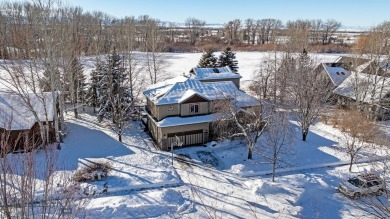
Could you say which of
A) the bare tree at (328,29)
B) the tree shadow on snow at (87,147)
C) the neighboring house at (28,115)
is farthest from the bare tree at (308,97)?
the bare tree at (328,29)

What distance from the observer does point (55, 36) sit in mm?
25578

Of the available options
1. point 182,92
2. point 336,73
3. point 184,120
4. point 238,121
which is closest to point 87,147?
point 184,120

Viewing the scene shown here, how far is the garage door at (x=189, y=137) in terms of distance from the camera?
2697 cm

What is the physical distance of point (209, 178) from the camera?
2191 cm

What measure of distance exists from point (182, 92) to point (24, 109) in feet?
44.8

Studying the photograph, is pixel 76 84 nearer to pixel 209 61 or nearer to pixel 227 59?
pixel 209 61

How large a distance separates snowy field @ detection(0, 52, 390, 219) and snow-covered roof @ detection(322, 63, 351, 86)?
41.8 feet

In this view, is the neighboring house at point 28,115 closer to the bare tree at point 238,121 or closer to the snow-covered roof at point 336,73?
the bare tree at point 238,121

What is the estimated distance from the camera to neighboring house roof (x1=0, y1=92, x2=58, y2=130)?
25422 mm

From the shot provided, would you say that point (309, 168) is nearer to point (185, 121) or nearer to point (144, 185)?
point (185, 121)

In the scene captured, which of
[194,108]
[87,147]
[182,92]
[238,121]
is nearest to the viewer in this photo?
[87,147]

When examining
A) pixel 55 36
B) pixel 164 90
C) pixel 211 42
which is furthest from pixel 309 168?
pixel 211 42

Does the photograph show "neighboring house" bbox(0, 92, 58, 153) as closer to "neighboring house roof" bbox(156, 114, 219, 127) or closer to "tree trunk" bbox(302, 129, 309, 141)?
"neighboring house roof" bbox(156, 114, 219, 127)

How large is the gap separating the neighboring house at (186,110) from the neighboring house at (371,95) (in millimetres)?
14132
